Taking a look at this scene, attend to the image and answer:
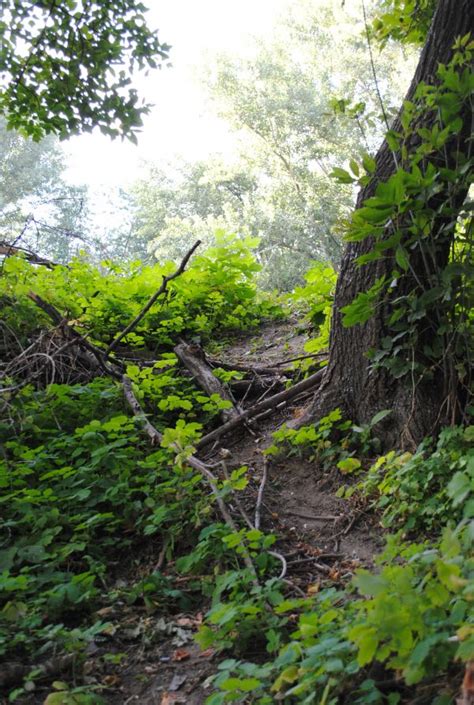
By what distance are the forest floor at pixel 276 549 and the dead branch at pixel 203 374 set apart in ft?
0.73

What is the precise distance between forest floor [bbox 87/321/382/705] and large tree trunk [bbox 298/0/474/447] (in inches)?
17.9

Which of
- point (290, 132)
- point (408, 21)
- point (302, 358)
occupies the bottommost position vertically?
point (302, 358)

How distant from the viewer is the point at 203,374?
4.87m

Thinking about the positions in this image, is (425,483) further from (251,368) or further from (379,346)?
(251,368)

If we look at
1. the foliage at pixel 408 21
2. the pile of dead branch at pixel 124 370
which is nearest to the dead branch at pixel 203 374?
the pile of dead branch at pixel 124 370

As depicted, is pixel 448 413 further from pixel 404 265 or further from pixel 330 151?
Answer: pixel 330 151

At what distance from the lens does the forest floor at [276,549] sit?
2111mm

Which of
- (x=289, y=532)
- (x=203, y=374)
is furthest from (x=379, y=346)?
(x=203, y=374)

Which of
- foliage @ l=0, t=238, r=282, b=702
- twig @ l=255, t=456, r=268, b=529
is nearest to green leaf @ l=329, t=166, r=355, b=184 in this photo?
foliage @ l=0, t=238, r=282, b=702

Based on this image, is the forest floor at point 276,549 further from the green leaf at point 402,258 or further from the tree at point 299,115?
the tree at point 299,115

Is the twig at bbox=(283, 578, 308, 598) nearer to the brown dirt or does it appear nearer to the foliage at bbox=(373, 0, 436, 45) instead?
the brown dirt

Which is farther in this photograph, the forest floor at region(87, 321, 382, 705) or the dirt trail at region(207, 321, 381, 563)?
the dirt trail at region(207, 321, 381, 563)

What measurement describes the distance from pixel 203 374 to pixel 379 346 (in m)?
1.85

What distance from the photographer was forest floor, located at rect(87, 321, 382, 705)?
2111 mm
